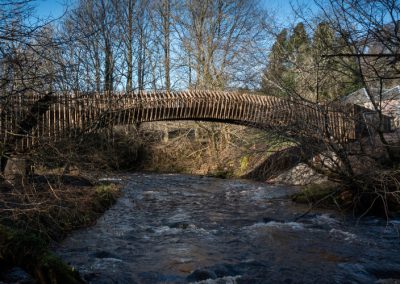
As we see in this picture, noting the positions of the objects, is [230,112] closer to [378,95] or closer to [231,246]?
[378,95]

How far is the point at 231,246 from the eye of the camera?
19.1 feet

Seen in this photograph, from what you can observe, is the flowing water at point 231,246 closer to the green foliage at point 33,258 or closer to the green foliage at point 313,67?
the green foliage at point 33,258

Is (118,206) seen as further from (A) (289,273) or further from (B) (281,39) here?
(B) (281,39)

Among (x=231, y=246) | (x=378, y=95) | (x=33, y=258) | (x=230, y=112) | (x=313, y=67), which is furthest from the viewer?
(x=230, y=112)

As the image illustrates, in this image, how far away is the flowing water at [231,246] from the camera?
15.0ft

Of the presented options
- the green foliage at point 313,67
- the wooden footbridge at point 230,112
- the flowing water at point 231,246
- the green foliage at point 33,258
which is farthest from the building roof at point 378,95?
the green foliage at point 33,258

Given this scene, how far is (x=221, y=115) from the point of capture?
48.1ft

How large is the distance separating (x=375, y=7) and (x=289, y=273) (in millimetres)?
3702

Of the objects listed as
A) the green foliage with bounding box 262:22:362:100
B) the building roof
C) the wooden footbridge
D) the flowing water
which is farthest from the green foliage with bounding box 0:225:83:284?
the building roof

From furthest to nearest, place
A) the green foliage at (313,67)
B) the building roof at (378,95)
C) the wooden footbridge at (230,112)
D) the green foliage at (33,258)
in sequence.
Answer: the building roof at (378,95), the wooden footbridge at (230,112), the green foliage at (313,67), the green foliage at (33,258)

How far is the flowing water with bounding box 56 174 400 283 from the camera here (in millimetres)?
4586

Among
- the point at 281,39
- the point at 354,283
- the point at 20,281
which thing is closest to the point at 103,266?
the point at 20,281

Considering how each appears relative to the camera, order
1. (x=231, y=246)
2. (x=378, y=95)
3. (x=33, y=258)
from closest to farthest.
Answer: (x=33, y=258), (x=231, y=246), (x=378, y=95)

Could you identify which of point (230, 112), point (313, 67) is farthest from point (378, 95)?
point (230, 112)
